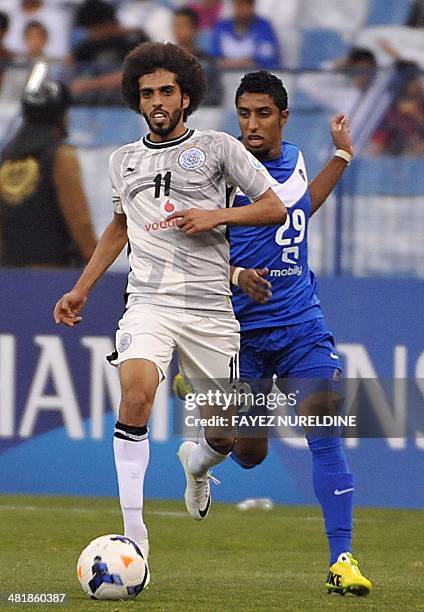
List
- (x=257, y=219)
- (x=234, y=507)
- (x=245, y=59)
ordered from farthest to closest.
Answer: (x=245, y=59)
(x=234, y=507)
(x=257, y=219)

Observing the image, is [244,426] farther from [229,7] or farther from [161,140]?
[229,7]

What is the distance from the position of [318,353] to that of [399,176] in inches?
153

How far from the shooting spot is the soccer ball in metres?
5.83

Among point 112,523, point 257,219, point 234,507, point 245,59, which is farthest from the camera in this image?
point 245,59

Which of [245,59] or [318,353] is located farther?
[245,59]

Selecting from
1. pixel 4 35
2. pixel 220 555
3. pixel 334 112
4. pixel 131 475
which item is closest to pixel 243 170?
pixel 131 475

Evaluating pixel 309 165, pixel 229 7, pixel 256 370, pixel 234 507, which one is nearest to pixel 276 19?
pixel 229 7

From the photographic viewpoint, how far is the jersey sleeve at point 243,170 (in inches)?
255

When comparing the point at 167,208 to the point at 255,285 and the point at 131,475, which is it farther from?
the point at 131,475

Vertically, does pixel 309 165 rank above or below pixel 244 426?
above

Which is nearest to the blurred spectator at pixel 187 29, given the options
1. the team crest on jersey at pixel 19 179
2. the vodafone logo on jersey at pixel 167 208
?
the team crest on jersey at pixel 19 179

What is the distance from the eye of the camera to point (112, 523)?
31.0 ft

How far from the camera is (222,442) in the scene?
7273 millimetres

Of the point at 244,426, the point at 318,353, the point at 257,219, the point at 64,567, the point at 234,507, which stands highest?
the point at 257,219
